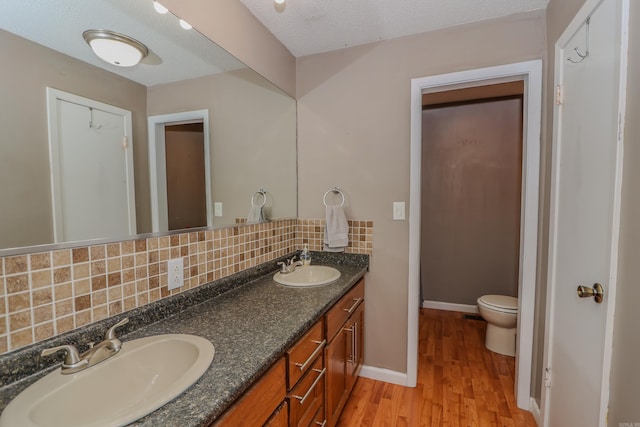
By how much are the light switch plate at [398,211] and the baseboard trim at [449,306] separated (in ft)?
6.19

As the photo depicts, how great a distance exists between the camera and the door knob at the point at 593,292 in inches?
39.9

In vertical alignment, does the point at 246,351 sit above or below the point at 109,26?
below

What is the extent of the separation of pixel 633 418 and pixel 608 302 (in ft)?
1.10

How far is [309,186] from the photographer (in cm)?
216

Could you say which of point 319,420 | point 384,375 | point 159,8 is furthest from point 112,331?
point 384,375

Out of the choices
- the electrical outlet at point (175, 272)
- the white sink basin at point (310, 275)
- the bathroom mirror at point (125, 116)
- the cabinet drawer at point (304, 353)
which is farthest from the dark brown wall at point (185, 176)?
the cabinet drawer at point (304, 353)

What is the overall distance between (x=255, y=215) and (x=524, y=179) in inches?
65.2

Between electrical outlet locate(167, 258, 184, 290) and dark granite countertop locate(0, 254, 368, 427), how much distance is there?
0.41ft

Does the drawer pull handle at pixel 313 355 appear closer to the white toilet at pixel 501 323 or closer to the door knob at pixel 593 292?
the door knob at pixel 593 292

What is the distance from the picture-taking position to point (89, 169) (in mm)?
987

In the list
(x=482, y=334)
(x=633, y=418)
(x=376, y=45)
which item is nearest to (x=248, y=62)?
(x=376, y=45)

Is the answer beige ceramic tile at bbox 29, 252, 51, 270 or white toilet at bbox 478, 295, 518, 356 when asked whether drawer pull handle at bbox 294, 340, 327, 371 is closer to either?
beige ceramic tile at bbox 29, 252, 51, 270

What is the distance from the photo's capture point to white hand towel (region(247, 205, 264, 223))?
1770mm

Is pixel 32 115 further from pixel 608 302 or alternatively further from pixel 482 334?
pixel 482 334
